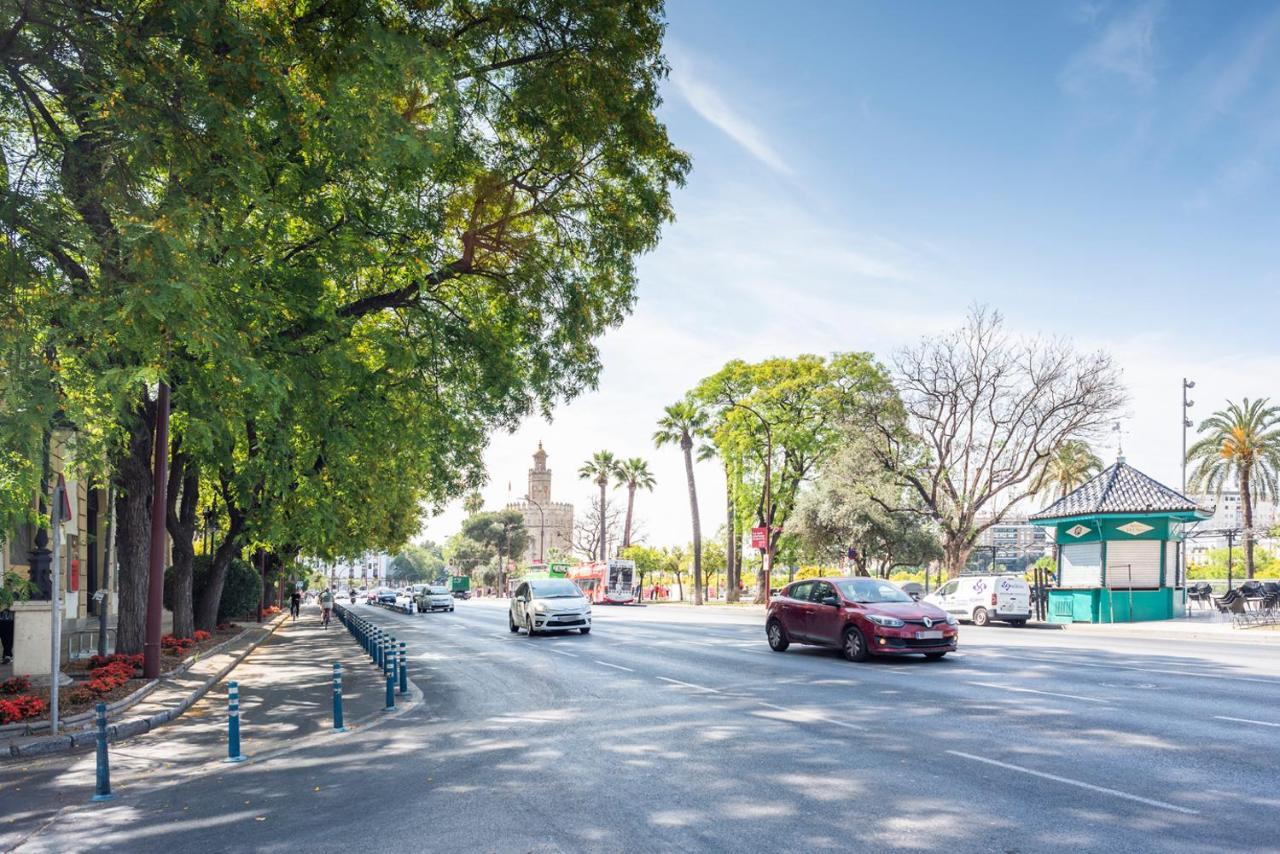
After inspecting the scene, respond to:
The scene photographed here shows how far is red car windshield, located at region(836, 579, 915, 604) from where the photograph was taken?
689 inches

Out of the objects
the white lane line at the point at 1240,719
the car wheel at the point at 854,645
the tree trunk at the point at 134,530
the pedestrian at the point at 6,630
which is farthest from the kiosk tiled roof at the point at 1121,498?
the pedestrian at the point at 6,630

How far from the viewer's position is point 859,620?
1670 centimetres

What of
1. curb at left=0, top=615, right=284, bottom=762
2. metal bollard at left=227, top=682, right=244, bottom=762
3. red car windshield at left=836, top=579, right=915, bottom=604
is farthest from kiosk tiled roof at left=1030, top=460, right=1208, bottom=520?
metal bollard at left=227, top=682, right=244, bottom=762

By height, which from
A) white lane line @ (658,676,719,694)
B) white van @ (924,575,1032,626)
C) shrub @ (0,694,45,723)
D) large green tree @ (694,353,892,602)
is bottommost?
white van @ (924,575,1032,626)

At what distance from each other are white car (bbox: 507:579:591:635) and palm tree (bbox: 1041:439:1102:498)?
1966 cm

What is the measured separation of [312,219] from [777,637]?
1252 centimetres

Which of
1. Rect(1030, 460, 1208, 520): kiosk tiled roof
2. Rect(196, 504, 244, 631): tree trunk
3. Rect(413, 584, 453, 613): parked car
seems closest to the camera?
Rect(196, 504, 244, 631): tree trunk

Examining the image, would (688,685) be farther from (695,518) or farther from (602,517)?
(602,517)

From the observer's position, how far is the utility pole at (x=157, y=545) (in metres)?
15.5

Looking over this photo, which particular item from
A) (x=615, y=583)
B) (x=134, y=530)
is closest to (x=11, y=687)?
(x=134, y=530)

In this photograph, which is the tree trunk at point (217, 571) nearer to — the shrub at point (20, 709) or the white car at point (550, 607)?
the white car at point (550, 607)

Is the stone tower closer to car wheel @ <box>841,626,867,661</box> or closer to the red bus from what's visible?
the red bus

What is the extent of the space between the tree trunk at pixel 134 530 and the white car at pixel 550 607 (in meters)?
11.5

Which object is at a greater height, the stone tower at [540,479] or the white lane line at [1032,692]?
the stone tower at [540,479]
